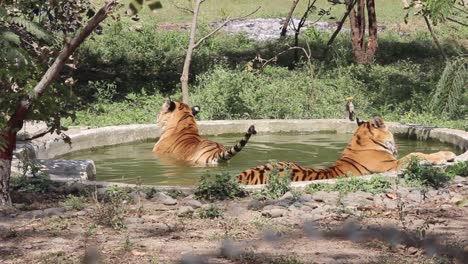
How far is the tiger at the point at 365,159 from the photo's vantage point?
7871mm

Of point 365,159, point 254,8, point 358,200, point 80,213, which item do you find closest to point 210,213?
point 80,213

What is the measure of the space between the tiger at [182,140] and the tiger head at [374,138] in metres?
1.56

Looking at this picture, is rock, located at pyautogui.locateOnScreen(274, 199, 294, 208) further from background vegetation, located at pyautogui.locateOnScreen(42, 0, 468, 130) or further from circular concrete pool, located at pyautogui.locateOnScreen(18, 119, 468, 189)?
background vegetation, located at pyautogui.locateOnScreen(42, 0, 468, 130)

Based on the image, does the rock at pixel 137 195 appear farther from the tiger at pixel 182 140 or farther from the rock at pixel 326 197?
the tiger at pixel 182 140

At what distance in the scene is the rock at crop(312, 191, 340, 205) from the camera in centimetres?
676

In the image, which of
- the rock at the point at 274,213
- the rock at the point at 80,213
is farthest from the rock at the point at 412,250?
the rock at the point at 80,213

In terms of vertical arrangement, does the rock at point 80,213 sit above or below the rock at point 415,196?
below

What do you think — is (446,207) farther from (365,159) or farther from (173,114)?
(173,114)

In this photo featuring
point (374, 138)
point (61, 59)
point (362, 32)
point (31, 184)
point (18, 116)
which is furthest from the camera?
point (362, 32)

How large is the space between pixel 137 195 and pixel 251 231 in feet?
Result: 4.31

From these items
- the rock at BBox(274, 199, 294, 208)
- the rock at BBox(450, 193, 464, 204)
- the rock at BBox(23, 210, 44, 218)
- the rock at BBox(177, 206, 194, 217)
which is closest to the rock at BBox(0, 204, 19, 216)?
the rock at BBox(23, 210, 44, 218)

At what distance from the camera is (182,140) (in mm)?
10305

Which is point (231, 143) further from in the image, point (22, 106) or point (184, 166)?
point (22, 106)

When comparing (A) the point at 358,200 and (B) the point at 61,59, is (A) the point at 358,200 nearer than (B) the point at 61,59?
No
